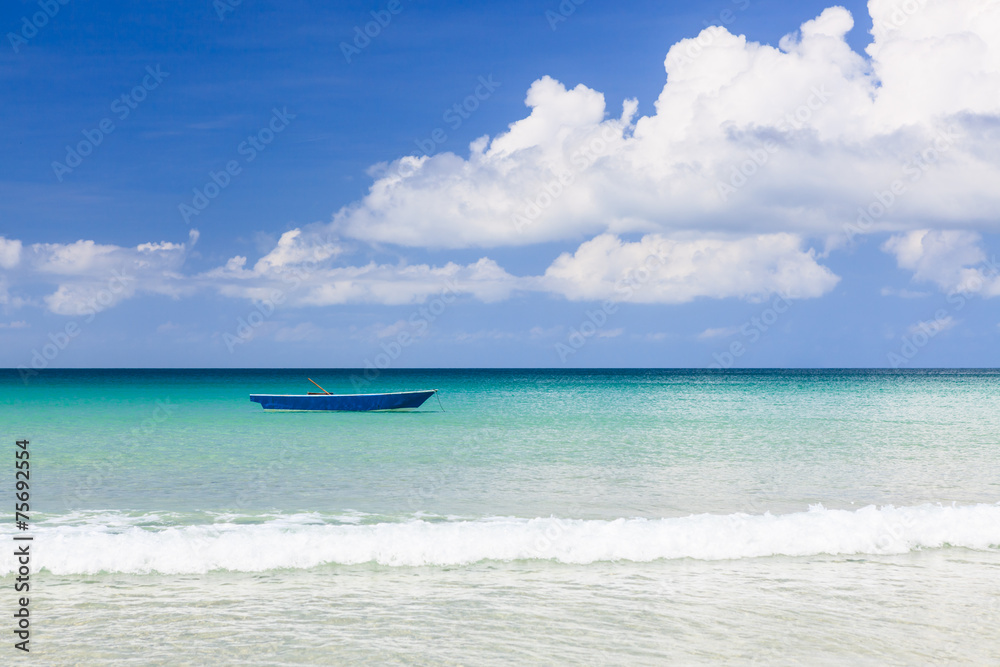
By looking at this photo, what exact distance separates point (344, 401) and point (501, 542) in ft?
104

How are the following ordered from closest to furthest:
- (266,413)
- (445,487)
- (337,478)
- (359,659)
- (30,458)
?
(359,659) < (445,487) < (337,478) < (30,458) < (266,413)

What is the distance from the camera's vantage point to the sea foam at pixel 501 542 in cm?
923

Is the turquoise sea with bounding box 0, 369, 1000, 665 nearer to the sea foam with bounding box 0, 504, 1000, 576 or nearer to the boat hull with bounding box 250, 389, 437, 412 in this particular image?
the sea foam with bounding box 0, 504, 1000, 576

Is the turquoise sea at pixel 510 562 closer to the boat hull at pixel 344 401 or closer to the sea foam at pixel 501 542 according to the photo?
the sea foam at pixel 501 542

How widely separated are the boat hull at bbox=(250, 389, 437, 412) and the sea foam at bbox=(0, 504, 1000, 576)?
95.4 feet

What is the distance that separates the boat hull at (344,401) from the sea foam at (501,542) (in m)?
29.1

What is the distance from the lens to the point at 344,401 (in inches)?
1594

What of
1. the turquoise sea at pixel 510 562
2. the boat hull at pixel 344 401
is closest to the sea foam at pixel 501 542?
the turquoise sea at pixel 510 562

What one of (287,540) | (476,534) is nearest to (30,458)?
(287,540)

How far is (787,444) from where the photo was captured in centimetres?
2506

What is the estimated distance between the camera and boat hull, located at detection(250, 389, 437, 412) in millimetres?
40438

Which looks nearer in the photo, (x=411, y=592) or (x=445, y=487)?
(x=411, y=592)

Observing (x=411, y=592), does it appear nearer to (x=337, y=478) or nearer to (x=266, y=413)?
(x=337, y=478)

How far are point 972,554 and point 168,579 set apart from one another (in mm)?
9893
